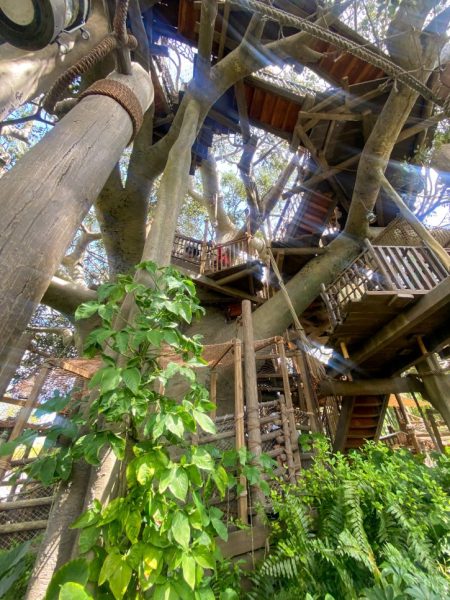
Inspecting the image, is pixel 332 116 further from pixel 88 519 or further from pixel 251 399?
pixel 88 519

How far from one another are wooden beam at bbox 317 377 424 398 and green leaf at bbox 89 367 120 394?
188 inches

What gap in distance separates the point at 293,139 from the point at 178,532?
287 inches

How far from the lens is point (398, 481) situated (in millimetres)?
1608

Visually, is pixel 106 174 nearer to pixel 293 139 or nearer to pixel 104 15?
pixel 104 15

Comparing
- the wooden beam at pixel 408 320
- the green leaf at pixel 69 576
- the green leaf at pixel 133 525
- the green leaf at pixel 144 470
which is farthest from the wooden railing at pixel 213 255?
the green leaf at pixel 69 576

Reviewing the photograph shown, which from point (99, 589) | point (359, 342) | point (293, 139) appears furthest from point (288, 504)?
point (293, 139)

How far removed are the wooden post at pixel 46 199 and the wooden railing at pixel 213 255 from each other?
5.56 meters

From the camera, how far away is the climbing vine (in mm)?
1011

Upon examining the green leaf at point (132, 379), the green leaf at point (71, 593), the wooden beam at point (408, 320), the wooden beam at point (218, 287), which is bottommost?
the green leaf at point (71, 593)

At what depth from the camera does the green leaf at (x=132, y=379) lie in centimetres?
117

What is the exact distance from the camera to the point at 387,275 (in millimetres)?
4301

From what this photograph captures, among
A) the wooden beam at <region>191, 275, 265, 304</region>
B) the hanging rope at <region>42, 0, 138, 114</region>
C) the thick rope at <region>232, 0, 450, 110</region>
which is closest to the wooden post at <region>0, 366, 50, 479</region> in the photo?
the hanging rope at <region>42, 0, 138, 114</region>

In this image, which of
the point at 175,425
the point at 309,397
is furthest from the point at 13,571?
the point at 309,397

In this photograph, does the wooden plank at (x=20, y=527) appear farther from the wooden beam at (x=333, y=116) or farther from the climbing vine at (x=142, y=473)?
the wooden beam at (x=333, y=116)
